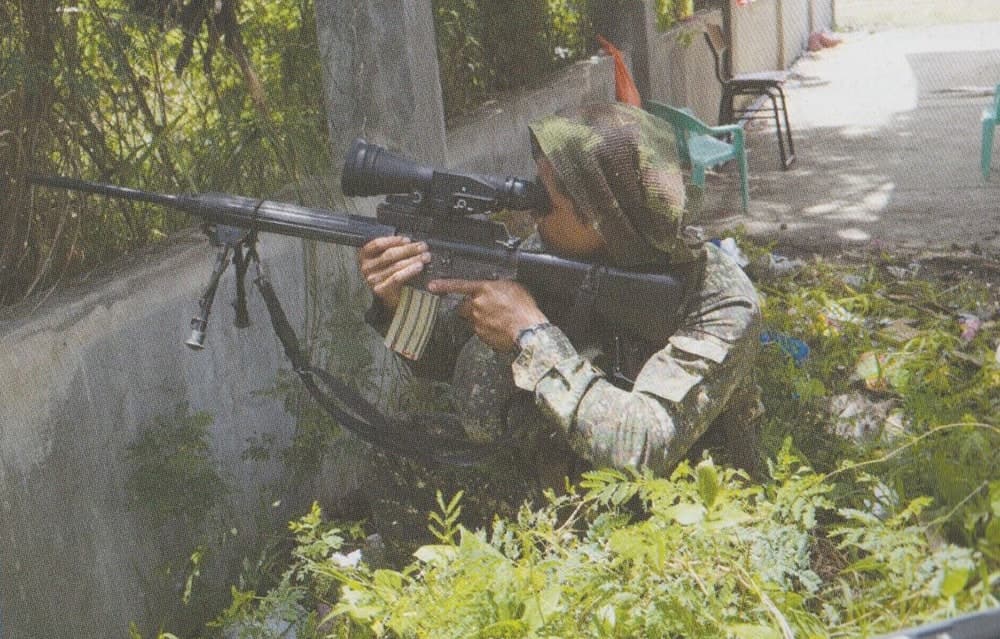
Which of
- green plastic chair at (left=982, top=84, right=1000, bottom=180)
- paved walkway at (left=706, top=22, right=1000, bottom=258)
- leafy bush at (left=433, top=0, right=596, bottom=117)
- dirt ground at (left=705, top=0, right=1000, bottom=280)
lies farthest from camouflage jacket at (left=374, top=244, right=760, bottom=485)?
green plastic chair at (left=982, top=84, right=1000, bottom=180)

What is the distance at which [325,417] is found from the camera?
13.2 feet

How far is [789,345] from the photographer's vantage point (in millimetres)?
4746

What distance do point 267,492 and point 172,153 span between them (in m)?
1.09

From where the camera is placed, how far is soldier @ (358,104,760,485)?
2.78 m

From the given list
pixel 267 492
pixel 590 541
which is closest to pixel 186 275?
pixel 267 492

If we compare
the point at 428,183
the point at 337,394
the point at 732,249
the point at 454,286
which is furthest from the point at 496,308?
the point at 732,249

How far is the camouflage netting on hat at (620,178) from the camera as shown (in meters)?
2.78

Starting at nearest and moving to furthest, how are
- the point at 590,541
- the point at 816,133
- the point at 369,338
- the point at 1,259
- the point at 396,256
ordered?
the point at 590,541, the point at 396,256, the point at 1,259, the point at 369,338, the point at 816,133

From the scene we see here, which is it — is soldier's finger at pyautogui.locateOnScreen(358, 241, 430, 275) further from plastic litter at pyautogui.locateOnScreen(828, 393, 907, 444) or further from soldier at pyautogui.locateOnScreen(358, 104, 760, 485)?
plastic litter at pyautogui.locateOnScreen(828, 393, 907, 444)

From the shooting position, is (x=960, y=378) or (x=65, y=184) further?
(x=960, y=378)

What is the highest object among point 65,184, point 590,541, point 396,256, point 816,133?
point 65,184

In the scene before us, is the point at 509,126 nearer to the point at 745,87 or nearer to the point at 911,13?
the point at 745,87

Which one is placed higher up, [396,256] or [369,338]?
[396,256]

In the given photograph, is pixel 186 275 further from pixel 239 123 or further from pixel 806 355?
pixel 806 355
